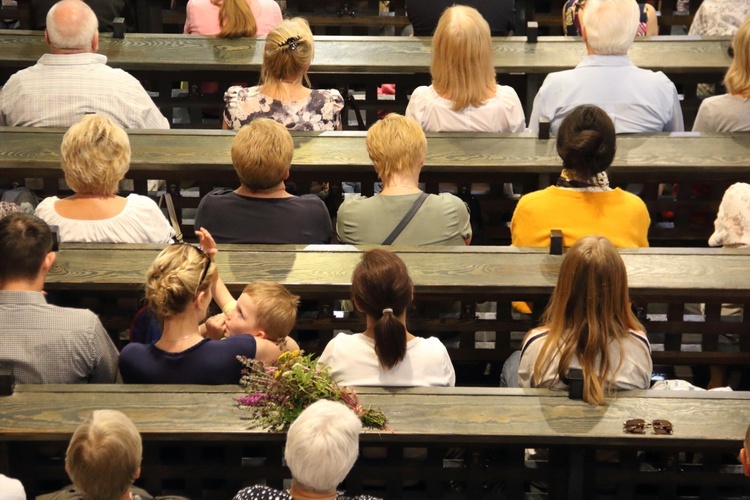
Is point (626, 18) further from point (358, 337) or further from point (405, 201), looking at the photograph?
point (358, 337)

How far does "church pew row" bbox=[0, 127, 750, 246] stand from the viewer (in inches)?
185

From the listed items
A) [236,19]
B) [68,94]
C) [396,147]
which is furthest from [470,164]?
[68,94]

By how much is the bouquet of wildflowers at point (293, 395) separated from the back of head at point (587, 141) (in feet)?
4.57

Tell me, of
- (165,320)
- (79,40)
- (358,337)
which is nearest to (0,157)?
(79,40)

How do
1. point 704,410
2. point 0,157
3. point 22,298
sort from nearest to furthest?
point 704,410
point 22,298
point 0,157

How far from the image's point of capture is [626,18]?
5.11 meters

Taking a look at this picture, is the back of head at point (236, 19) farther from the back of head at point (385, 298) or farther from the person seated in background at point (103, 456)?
the person seated in background at point (103, 456)

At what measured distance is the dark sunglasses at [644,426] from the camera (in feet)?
10.7

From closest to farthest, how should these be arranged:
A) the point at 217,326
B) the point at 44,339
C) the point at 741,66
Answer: the point at 44,339 → the point at 217,326 → the point at 741,66

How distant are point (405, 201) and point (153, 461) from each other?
1448 mm

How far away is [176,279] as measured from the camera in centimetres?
348

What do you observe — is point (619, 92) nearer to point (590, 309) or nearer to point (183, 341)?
point (590, 309)

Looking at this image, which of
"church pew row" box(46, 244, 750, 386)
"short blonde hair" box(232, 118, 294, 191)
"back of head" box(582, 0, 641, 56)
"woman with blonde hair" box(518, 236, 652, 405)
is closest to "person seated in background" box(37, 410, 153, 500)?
"church pew row" box(46, 244, 750, 386)

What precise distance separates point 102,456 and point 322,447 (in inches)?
20.8
